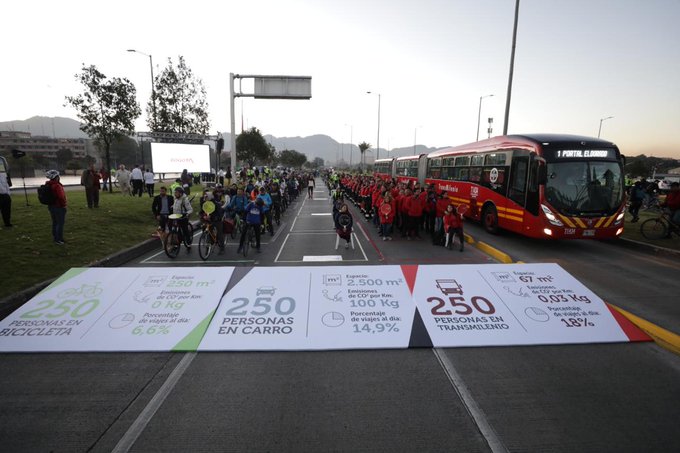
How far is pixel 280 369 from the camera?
178 inches

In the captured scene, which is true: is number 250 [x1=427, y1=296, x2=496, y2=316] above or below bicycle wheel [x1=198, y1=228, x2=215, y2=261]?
above

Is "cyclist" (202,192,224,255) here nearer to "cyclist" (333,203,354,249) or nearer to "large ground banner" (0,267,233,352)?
"cyclist" (333,203,354,249)

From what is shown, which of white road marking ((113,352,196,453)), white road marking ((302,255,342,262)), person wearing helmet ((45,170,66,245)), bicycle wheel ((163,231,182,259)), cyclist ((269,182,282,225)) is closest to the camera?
white road marking ((113,352,196,453))

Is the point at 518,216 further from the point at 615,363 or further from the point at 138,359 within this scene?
the point at 138,359

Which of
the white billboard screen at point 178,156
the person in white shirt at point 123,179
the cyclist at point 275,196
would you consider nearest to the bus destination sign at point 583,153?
the cyclist at point 275,196

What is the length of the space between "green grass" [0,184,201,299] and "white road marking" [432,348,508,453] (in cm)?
792

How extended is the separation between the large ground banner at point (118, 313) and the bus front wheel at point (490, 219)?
11336 mm

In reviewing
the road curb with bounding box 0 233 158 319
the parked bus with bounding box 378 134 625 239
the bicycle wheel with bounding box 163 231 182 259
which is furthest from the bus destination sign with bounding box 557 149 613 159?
the road curb with bounding box 0 233 158 319

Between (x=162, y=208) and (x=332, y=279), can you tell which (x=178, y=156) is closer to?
(x=162, y=208)

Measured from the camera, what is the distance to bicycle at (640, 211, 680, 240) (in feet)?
40.5

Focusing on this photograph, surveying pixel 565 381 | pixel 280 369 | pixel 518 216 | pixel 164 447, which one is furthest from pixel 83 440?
pixel 518 216

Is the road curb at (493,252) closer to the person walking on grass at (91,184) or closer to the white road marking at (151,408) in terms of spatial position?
the white road marking at (151,408)

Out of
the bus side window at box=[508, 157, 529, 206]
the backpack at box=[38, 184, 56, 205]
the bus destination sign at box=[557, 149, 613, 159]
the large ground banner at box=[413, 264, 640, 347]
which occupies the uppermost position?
the bus destination sign at box=[557, 149, 613, 159]

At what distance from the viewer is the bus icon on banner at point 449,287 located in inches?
219
